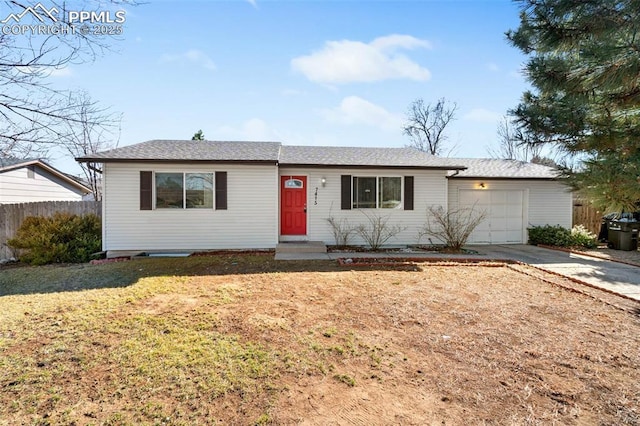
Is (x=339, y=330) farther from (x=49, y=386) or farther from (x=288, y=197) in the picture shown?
(x=288, y=197)

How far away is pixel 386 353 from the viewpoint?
3.25m

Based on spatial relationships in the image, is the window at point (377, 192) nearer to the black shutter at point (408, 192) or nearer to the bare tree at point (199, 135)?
the black shutter at point (408, 192)

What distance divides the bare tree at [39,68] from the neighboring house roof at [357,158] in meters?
5.17

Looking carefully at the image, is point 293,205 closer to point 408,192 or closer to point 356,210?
point 356,210

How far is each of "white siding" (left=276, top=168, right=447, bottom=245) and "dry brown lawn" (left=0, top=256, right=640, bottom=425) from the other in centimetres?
441

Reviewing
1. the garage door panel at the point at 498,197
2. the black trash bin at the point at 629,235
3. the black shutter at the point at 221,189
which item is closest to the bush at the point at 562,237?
the black trash bin at the point at 629,235

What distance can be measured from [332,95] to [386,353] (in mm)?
12804

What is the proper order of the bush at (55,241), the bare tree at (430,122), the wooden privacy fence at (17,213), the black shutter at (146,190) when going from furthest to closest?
the bare tree at (430,122), the black shutter at (146,190), the wooden privacy fence at (17,213), the bush at (55,241)

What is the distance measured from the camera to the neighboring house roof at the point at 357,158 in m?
9.67

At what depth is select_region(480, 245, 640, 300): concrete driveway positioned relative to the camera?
19.9ft

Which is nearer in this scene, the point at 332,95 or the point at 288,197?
the point at 288,197

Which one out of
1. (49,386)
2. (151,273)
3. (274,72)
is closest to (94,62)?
(151,273)

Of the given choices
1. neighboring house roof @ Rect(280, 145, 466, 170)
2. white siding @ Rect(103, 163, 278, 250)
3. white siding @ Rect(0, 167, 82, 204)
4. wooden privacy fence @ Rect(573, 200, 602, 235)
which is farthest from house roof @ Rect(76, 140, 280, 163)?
wooden privacy fence @ Rect(573, 200, 602, 235)

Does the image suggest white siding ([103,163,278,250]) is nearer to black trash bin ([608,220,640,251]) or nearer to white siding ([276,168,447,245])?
white siding ([276,168,447,245])
